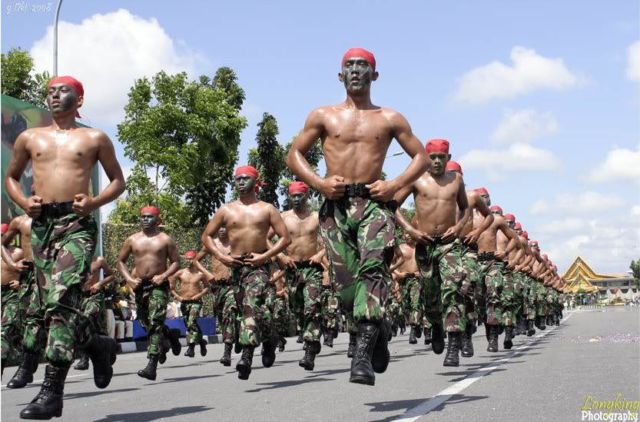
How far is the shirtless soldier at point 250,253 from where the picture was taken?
1023 centimetres

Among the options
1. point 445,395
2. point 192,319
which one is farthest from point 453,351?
point 192,319

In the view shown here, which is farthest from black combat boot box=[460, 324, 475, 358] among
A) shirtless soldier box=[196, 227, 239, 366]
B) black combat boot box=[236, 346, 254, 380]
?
black combat boot box=[236, 346, 254, 380]

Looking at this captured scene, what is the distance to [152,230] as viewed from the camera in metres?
13.3

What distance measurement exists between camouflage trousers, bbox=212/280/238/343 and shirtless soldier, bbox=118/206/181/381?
74 cm

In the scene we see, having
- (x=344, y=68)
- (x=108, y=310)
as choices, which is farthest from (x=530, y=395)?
(x=108, y=310)

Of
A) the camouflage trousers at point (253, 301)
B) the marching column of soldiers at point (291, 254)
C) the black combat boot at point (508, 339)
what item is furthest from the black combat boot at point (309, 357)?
the black combat boot at point (508, 339)

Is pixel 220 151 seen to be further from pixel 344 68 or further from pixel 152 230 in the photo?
pixel 344 68

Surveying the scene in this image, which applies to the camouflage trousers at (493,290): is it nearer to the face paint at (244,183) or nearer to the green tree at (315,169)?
the face paint at (244,183)

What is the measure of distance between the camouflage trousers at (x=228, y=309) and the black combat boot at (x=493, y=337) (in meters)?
3.75

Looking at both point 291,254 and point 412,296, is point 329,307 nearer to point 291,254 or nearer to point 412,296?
point 412,296

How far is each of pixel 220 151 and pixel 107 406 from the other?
160 ft

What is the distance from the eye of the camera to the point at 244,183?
11016 mm

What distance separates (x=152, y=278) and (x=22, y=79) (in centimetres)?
3937

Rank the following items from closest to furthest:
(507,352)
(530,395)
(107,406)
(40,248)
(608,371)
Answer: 1. (40,248)
2. (530,395)
3. (107,406)
4. (608,371)
5. (507,352)
